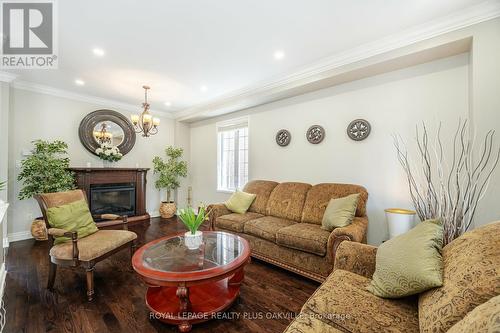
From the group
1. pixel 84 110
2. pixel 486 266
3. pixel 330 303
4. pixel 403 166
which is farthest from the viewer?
pixel 84 110

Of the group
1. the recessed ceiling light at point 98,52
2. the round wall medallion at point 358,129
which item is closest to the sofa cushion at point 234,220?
the round wall medallion at point 358,129

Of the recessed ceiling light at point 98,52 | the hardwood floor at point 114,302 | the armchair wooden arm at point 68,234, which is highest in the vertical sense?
the recessed ceiling light at point 98,52

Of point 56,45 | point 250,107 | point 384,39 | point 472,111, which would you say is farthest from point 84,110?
point 472,111

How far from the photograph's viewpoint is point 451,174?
2510mm

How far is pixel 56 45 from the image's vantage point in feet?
8.76

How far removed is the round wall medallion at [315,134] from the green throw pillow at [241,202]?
1.36 metres

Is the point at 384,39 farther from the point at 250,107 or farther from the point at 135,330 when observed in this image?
the point at 135,330

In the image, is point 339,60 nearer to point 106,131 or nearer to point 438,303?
point 438,303

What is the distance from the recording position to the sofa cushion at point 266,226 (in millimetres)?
2785

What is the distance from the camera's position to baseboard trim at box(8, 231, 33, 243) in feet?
12.2

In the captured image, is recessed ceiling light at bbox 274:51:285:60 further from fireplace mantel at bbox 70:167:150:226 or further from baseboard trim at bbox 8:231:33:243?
baseboard trim at bbox 8:231:33:243

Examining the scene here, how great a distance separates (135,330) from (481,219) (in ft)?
10.6

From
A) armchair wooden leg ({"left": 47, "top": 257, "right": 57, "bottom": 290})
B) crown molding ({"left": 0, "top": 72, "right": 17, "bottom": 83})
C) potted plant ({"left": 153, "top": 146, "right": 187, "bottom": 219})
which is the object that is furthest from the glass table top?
crown molding ({"left": 0, "top": 72, "right": 17, "bottom": 83})

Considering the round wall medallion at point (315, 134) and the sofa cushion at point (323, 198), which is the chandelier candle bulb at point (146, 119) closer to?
the round wall medallion at point (315, 134)
